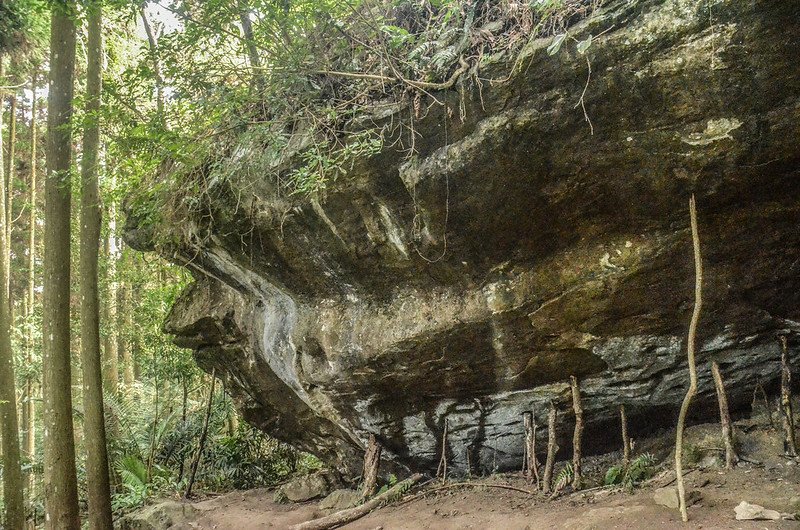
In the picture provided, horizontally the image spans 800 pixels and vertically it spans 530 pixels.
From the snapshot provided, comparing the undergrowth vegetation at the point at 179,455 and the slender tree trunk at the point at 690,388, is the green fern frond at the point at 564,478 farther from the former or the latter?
the undergrowth vegetation at the point at 179,455

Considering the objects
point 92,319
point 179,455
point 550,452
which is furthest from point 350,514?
point 179,455

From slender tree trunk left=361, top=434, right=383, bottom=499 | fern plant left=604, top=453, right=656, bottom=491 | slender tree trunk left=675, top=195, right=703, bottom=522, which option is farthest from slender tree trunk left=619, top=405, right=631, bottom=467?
slender tree trunk left=361, top=434, right=383, bottom=499

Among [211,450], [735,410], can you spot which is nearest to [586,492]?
[735,410]

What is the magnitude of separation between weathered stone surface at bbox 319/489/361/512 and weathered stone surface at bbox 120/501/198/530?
2318mm

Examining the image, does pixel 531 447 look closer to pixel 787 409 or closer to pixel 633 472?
pixel 633 472

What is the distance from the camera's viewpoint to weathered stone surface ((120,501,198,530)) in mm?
8586

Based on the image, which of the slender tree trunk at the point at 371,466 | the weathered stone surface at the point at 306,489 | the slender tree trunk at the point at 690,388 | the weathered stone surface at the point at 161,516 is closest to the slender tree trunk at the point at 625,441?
the slender tree trunk at the point at 690,388

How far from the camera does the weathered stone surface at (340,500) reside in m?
7.97

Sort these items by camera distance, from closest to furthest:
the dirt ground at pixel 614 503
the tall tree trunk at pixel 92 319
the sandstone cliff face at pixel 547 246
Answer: the sandstone cliff face at pixel 547 246, the dirt ground at pixel 614 503, the tall tree trunk at pixel 92 319

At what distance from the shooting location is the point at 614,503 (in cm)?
548

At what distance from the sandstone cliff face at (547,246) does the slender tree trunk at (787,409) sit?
31 cm

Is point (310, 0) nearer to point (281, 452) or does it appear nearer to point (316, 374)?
point (316, 374)

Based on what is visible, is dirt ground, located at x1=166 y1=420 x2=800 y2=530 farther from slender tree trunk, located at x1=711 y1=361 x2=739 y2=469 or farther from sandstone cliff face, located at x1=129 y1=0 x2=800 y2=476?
sandstone cliff face, located at x1=129 y1=0 x2=800 y2=476

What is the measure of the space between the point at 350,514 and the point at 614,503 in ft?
11.1
